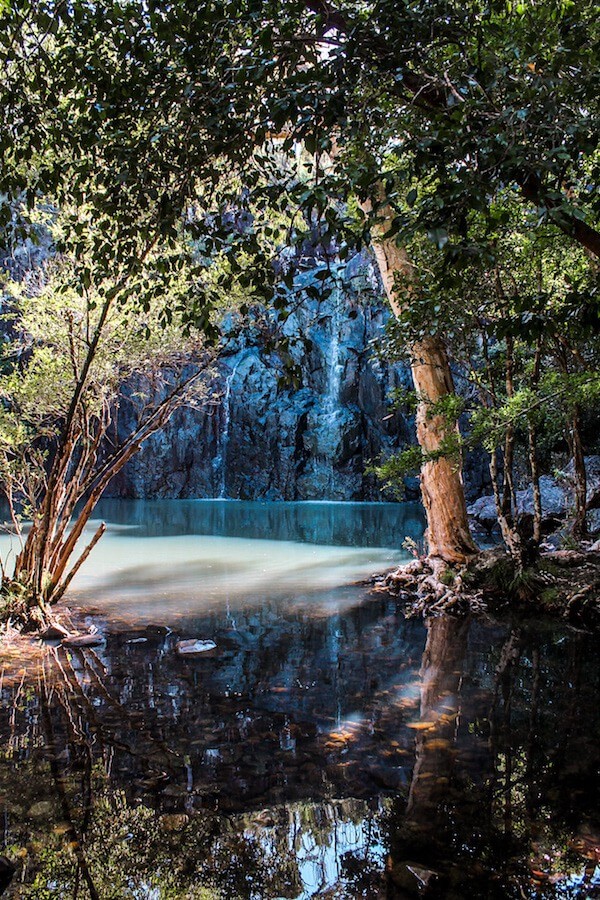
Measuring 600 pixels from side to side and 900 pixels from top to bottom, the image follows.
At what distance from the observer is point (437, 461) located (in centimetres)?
1016

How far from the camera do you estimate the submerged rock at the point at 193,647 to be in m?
7.52

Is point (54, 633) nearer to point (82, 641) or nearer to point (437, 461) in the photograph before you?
point (82, 641)

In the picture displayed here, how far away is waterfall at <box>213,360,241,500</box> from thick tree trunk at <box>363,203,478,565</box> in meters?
30.9

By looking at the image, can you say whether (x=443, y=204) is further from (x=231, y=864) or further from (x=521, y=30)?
(x=231, y=864)

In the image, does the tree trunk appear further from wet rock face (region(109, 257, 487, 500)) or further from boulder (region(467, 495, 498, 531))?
wet rock face (region(109, 257, 487, 500))

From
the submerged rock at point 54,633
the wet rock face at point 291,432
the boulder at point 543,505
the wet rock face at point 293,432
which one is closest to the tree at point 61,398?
the submerged rock at point 54,633

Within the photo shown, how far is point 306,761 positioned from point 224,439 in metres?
37.6

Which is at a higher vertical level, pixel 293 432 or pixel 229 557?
pixel 293 432

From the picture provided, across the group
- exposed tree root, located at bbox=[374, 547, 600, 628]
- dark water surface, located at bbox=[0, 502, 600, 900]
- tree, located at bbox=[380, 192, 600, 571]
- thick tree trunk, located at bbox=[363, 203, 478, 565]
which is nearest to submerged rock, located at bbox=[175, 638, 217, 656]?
dark water surface, located at bbox=[0, 502, 600, 900]

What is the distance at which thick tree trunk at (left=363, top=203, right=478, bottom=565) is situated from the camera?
10.2 meters

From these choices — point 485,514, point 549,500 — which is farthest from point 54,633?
point 485,514

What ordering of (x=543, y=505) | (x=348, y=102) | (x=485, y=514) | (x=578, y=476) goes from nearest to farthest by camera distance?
1. (x=348, y=102)
2. (x=578, y=476)
3. (x=543, y=505)
4. (x=485, y=514)

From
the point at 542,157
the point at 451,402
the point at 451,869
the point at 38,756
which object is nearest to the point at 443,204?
the point at 542,157

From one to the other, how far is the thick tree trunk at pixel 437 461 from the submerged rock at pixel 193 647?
4.55 meters
